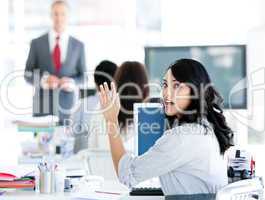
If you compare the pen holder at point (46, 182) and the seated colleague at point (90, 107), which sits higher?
the seated colleague at point (90, 107)

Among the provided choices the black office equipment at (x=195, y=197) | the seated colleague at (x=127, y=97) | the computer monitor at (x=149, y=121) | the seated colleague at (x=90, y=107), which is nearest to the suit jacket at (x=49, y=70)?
the seated colleague at (x=90, y=107)

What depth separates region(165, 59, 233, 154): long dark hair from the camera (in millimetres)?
2277

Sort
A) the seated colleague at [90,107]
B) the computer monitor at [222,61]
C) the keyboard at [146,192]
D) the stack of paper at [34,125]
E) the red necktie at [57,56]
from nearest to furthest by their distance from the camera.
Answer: the keyboard at [146,192] < the seated colleague at [90,107] < the stack of paper at [34,125] < the computer monitor at [222,61] < the red necktie at [57,56]

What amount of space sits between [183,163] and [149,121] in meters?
0.53

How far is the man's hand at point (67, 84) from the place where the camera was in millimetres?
5465

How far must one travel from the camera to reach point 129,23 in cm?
557

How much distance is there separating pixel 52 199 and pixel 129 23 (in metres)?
3.42

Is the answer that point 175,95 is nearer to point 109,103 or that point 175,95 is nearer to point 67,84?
point 109,103

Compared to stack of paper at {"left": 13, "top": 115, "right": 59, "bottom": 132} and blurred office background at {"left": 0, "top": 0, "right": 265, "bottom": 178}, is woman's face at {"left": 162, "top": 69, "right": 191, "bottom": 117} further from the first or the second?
blurred office background at {"left": 0, "top": 0, "right": 265, "bottom": 178}

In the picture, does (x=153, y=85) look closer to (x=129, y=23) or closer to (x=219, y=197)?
(x=129, y=23)

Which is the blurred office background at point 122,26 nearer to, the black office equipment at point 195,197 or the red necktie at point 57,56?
the red necktie at point 57,56

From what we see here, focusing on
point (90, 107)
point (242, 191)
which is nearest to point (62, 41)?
point (90, 107)

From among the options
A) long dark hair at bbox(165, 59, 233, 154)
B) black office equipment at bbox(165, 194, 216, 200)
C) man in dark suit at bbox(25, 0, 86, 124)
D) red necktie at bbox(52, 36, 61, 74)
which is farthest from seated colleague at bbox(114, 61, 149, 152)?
red necktie at bbox(52, 36, 61, 74)

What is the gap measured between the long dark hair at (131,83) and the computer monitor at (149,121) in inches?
41.4
